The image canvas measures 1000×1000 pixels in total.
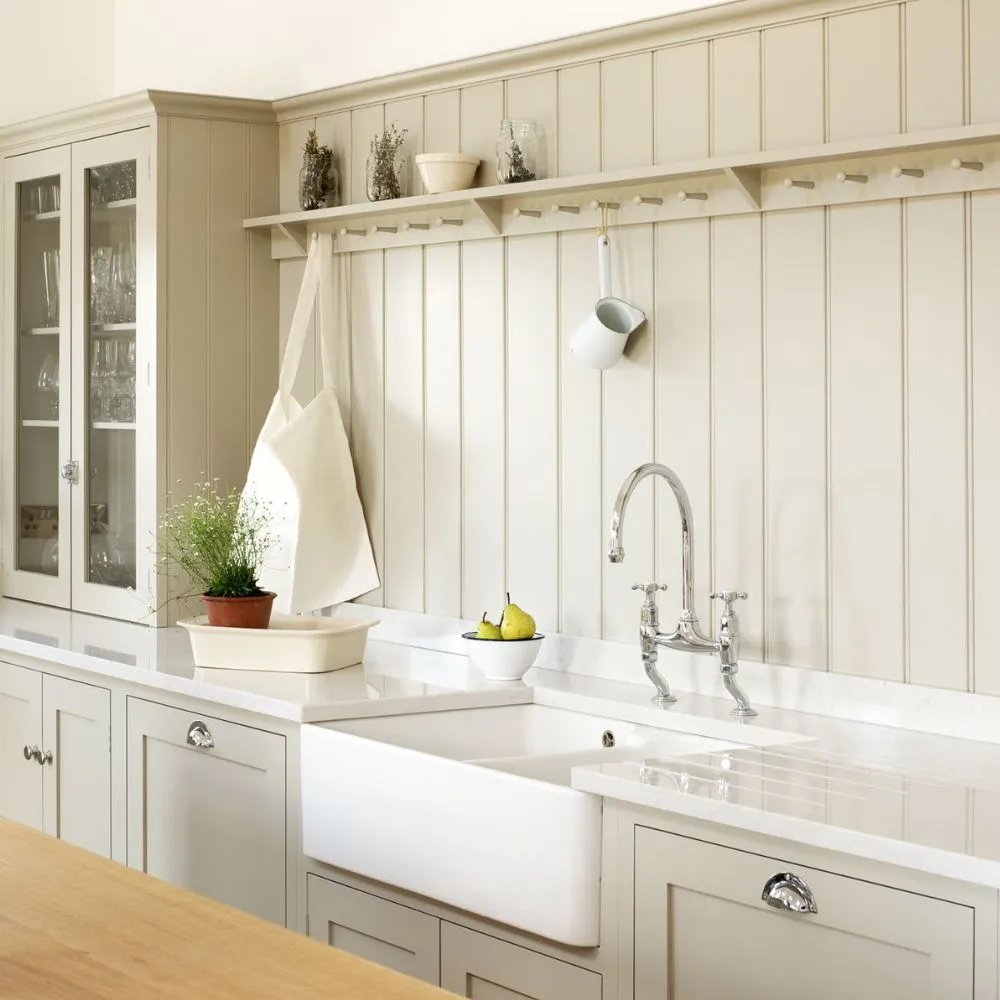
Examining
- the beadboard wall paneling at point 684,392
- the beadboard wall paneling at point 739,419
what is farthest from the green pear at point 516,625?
the beadboard wall paneling at point 739,419

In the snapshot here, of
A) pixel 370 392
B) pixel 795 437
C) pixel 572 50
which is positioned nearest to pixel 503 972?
pixel 795 437

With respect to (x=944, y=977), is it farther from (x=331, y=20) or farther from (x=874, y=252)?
(x=331, y=20)

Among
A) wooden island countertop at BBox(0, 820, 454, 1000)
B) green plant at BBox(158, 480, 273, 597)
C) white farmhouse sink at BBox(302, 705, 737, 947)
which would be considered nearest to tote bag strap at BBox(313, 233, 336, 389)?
green plant at BBox(158, 480, 273, 597)

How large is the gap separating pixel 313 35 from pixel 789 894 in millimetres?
2587

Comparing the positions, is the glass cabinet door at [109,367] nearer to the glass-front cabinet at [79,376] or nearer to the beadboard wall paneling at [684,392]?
the glass-front cabinet at [79,376]

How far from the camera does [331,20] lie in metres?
3.59

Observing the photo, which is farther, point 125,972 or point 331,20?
point 331,20

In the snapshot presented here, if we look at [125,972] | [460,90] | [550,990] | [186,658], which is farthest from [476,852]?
[460,90]

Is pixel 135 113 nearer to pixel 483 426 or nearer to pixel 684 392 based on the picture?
pixel 483 426

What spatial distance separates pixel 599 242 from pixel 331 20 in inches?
47.0

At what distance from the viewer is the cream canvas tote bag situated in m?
3.36

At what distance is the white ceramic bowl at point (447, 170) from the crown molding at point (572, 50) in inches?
7.5

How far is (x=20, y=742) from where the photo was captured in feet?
11.2

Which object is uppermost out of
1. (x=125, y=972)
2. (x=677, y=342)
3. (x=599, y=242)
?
(x=599, y=242)
